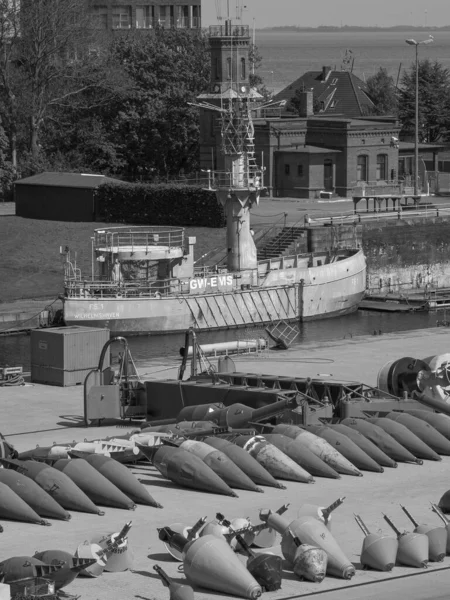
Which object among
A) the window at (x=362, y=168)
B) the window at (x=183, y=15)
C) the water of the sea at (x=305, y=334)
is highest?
the window at (x=183, y=15)

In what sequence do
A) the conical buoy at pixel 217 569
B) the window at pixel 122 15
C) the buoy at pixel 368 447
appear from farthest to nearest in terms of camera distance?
the window at pixel 122 15
the buoy at pixel 368 447
the conical buoy at pixel 217 569

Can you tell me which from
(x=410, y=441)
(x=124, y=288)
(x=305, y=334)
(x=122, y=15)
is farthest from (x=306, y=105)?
(x=410, y=441)

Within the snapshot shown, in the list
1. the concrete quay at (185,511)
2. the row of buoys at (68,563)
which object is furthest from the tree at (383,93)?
the row of buoys at (68,563)

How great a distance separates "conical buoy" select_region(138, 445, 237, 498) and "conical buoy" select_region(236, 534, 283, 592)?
6.04 m

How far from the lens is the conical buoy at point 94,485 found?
2873cm

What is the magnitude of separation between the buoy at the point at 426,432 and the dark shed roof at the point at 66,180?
52.1 metres

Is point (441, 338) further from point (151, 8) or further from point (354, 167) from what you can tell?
point (151, 8)

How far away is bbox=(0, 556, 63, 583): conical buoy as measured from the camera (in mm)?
22688

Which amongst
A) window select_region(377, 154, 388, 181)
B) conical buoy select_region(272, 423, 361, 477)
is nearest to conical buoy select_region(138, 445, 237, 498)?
conical buoy select_region(272, 423, 361, 477)

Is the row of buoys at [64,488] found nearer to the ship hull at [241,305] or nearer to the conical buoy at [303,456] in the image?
Result: the conical buoy at [303,456]

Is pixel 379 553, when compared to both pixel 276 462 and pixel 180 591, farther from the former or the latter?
pixel 276 462

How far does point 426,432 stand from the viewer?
34438 millimetres

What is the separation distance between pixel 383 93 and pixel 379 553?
118 metres

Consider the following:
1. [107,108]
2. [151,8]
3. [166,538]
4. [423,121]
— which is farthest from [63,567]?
[151,8]
